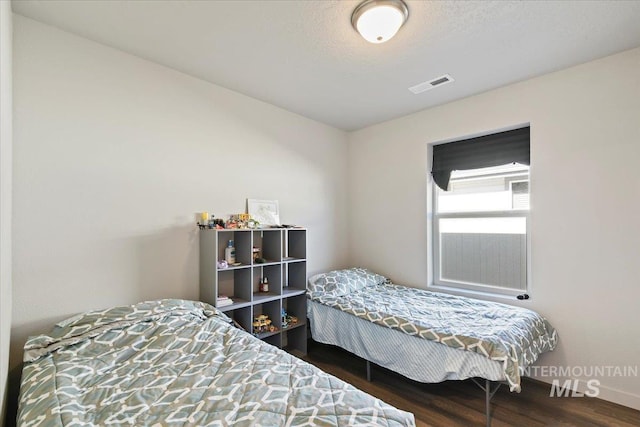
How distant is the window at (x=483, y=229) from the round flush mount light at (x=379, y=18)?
1.76m

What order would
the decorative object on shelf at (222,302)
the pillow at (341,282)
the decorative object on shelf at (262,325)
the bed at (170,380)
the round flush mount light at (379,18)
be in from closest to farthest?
the bed at (170,380) → the round flush mount light at (379,18) → the decorative object on shelf at (222,302) → the decorative object on shelf at (262,325) → the pillow at (341,282)

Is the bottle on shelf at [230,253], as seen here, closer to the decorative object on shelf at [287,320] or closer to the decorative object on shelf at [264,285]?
the decorative object on shelf at [264,285]

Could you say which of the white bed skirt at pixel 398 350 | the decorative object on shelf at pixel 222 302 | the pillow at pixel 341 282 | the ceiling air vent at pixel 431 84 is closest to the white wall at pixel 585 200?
the ceiling air vent at pixel 431 84

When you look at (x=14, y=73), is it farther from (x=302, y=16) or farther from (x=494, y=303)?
(x=494, y=303)

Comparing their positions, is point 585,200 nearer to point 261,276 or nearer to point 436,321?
point 436,321

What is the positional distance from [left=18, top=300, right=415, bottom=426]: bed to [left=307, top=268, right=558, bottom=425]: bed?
95 cm

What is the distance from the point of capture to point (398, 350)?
86.4 inches

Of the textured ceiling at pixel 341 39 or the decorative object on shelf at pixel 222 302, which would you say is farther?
the decorative object on shelf at pixel 222 302

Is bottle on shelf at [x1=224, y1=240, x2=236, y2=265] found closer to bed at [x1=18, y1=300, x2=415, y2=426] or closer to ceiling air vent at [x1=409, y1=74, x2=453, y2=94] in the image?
bed at [x1=18, y1=300, x2=415, y2=426]

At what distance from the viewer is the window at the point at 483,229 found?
8.86 ft

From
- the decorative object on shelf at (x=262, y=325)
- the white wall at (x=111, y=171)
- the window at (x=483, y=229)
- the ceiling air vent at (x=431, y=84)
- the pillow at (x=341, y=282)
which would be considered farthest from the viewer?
the pillow at (x=341, y=282)

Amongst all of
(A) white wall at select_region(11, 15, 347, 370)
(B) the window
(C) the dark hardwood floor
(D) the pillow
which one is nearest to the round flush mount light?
(A) white wall at select_region(11, 15, 347, 370)

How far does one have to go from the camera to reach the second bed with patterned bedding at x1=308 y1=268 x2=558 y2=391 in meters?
1.82

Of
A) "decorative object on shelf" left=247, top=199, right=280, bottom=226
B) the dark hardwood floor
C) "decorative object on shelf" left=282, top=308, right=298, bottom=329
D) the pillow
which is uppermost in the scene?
"decorative object on shelf" left=247, top=199, right=280, bottom=226
